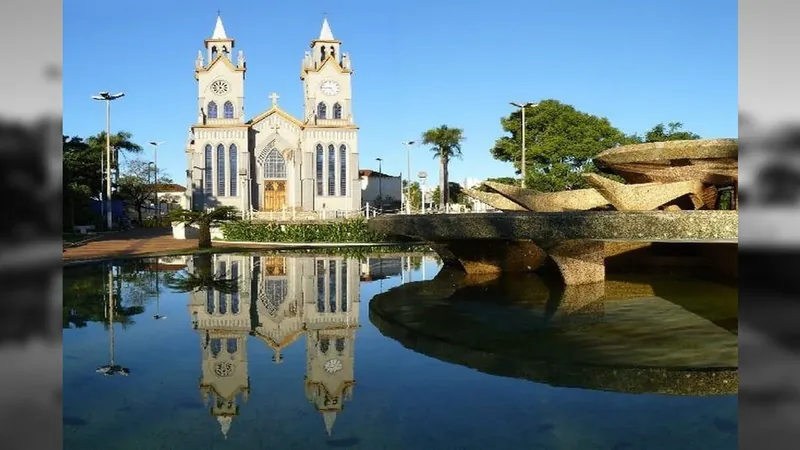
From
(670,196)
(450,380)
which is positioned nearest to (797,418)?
(450,380)

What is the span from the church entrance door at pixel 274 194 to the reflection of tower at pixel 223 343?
37.3 meters

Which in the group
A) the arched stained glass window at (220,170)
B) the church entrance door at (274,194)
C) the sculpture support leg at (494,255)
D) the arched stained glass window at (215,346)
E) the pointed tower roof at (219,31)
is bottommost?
the arched stained glass window at (215,346)

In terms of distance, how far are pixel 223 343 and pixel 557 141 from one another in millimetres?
42008

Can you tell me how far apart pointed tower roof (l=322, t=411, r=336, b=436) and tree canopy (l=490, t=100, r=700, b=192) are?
41.9m

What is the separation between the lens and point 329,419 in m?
4.43

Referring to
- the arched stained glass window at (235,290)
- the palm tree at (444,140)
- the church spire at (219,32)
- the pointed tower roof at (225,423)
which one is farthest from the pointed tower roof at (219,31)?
the pointed tower roof at (225,423)

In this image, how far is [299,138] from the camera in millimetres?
50531

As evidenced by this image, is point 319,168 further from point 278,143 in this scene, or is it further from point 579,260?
point 579,260

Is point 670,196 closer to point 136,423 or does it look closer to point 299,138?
point 136,423

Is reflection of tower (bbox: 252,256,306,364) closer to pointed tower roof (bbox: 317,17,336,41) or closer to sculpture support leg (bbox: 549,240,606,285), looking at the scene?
sculpture support leg (bbox: 549,240,606,285)

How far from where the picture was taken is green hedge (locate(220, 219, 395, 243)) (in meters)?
30.5

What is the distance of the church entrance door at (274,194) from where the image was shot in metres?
50.6

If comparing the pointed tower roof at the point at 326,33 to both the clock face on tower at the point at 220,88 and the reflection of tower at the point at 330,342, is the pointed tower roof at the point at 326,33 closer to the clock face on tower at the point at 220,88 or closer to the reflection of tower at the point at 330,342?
the clock face on tower at the point at 220,88

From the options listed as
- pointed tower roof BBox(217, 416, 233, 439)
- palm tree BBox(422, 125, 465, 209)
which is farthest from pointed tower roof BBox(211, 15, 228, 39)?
Result: pointed tower roof BBox(217, 416, 233, 439)
